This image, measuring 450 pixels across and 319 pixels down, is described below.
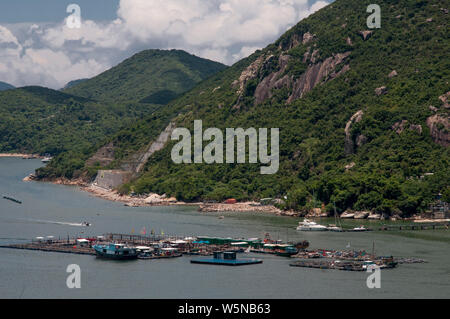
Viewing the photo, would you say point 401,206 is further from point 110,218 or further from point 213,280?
point 213,280

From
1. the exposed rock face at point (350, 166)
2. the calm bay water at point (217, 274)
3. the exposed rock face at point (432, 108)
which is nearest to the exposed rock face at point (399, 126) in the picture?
the exposed rock face at point (432, 108)

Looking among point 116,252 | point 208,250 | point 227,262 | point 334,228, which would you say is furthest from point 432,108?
point 116,252

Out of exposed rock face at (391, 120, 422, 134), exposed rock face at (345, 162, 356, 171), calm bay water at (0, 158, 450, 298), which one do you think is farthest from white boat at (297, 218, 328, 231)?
exposed rock face at (391, 120, 422, 134)

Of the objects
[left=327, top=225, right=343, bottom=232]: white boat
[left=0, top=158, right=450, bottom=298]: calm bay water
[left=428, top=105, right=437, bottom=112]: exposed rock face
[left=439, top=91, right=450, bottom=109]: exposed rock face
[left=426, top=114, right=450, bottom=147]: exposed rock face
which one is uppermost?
[left=439, top=91, right=450, bottom=109]: exposed rock face

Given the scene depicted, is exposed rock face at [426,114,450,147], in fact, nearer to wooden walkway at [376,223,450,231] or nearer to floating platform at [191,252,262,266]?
wooden walkway at [376,223,450,231]

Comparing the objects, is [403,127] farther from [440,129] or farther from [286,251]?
[286,251]

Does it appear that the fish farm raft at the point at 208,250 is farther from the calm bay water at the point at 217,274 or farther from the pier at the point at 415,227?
the pier at the point at 415,227
